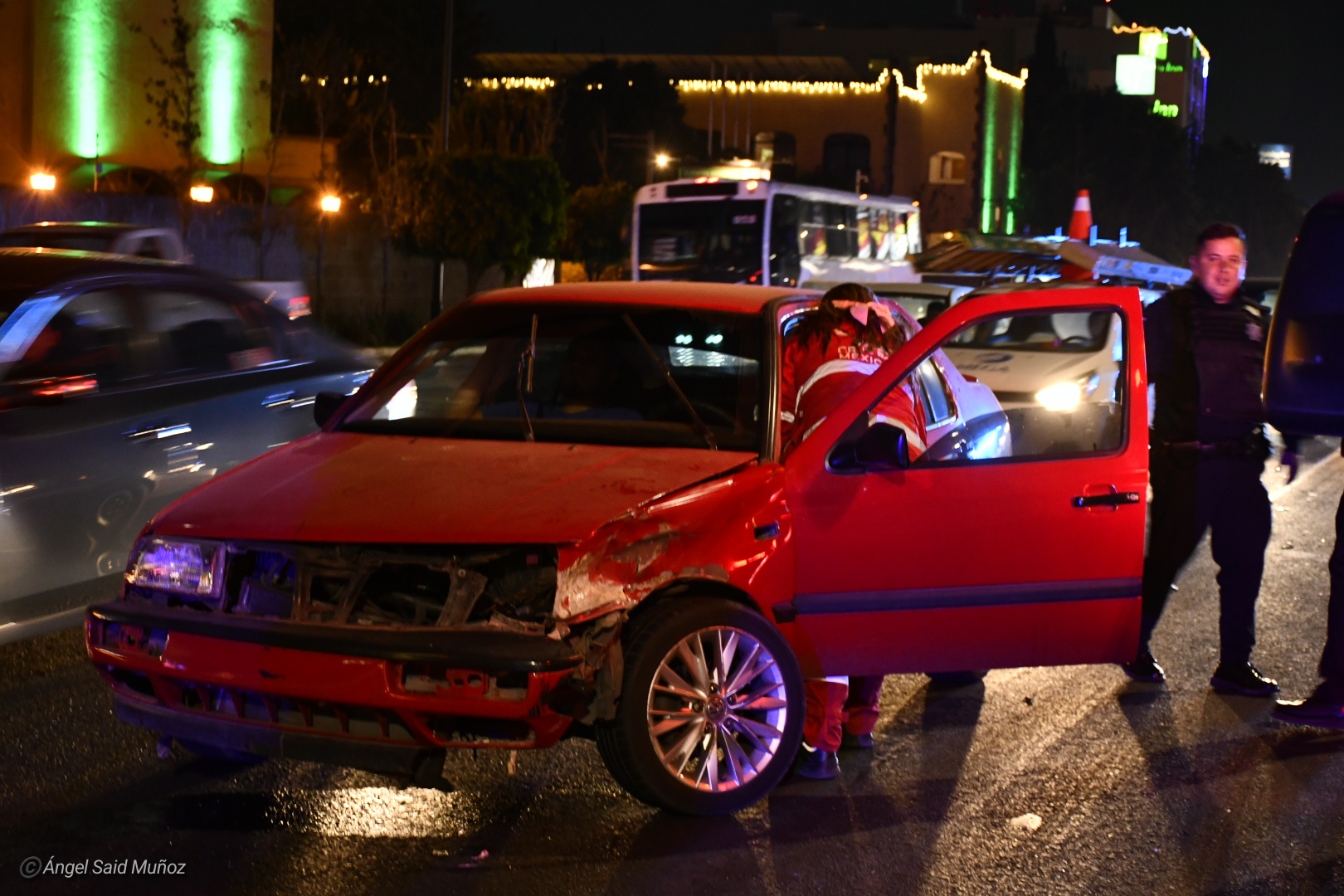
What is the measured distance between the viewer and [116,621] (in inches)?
180

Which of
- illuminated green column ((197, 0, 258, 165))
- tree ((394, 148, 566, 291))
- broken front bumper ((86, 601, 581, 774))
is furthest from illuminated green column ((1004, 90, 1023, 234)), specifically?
broken front bumper ((86, 601, 581, 774))

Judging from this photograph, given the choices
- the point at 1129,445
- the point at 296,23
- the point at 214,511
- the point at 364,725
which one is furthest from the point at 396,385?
the point at 296,23

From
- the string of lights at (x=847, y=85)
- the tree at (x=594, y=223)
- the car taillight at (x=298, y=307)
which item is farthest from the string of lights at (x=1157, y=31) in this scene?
the car taillight at (x=298, y=307)

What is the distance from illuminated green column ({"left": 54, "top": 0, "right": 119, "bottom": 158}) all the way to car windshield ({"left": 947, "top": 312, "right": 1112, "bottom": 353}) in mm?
21310

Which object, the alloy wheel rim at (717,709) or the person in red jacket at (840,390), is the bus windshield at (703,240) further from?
the alloy wheel rim at (717,709)

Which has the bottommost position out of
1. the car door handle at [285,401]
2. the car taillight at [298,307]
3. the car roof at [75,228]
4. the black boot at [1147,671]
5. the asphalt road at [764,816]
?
the asphalt road at [764,816]

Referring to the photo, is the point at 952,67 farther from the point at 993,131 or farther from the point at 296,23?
the point at 296,23

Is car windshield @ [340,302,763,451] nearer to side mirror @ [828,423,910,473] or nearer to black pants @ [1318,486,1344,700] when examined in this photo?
side mirror @ [828,423,910,473]

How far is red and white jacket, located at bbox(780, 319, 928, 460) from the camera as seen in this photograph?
5352 mm

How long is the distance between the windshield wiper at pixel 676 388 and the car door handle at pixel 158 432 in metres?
2.04

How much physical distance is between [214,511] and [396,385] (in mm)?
1257

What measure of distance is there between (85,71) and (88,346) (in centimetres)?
2570

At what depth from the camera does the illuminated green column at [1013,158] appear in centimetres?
7725

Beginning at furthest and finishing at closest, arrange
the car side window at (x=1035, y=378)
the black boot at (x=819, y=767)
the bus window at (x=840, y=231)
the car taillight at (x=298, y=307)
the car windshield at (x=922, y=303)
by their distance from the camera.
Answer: the bus window at (x=840, y=231) → the car windshield at (x=922, y=303) → the car taillight at (x=298, y=307) → the car side window at (x=1035, y=378) → the black boot at (x=819, y=767)
